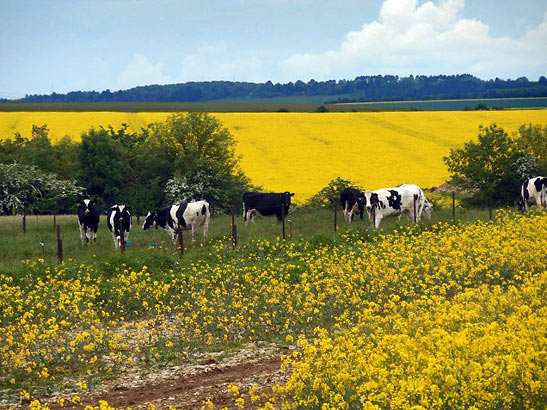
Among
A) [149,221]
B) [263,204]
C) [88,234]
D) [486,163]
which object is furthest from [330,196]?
[88,234]

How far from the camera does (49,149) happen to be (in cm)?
4759

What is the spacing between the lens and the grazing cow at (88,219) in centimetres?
3002

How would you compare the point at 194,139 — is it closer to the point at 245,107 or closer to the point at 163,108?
the point at 163,108

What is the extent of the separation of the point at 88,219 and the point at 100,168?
1326cm

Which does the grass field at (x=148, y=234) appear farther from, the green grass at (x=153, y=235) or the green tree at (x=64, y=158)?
the green tree at (x=64, y=158)

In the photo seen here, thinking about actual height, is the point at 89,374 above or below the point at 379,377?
below

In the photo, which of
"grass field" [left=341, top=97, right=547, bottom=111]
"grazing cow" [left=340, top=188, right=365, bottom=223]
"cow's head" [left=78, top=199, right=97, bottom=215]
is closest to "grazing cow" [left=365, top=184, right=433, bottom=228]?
"grazing cow" [left=340, top=188, right=365, bottom=223]

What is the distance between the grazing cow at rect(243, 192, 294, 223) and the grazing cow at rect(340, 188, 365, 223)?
2772mm

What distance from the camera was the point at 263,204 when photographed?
117 ft

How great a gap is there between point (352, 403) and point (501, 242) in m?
13.1

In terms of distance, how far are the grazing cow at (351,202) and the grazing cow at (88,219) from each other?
11.0 m

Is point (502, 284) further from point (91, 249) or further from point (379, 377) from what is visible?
point (91, 249)

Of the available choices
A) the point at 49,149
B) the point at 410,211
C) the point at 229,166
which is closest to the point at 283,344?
the point at 410,211

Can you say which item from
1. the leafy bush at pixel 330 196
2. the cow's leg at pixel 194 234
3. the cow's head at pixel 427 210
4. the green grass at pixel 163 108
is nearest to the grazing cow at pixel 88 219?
the cow's leg at pixel 194 234
